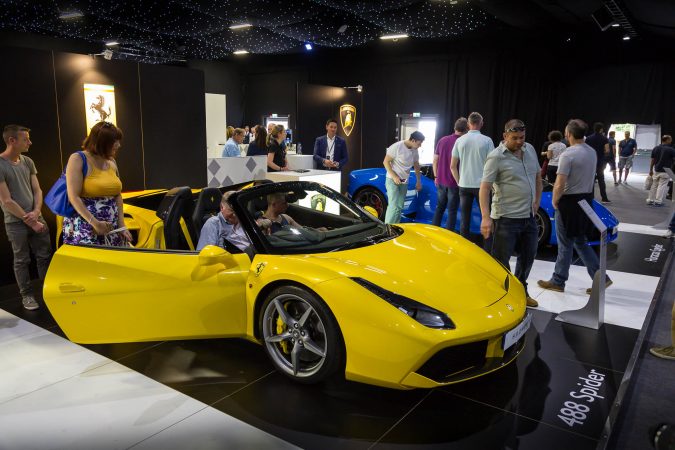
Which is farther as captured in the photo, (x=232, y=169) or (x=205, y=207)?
(x=232, y=169)

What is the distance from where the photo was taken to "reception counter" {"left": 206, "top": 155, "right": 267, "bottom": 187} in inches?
304

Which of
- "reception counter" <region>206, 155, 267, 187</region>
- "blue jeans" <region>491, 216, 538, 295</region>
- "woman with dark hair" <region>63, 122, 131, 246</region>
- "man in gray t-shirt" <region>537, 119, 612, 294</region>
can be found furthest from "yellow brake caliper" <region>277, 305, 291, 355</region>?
"reception counter" <region>206, 155, 267, 187</region>

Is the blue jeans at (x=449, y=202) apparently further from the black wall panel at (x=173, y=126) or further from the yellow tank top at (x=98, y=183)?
the yellow tank top at (x=98, y=183)

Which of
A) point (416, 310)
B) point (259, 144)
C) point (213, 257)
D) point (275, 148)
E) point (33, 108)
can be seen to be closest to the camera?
point (416, 310)

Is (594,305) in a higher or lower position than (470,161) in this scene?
lower

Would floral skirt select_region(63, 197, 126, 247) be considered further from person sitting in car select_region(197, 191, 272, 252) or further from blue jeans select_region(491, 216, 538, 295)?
blue jeans select_region(491, 216, 538, 295)

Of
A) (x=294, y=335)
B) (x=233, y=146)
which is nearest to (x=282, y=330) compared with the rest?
(x=294, y=335)

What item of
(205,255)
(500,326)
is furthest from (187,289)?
(500,326)

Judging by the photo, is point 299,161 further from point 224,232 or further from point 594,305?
point 594,305

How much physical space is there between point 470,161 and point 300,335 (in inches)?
141

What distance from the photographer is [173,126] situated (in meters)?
7.57

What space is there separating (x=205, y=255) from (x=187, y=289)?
0.94ft

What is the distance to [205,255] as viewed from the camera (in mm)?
3133

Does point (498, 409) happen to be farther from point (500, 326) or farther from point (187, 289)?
point (187, 289)
